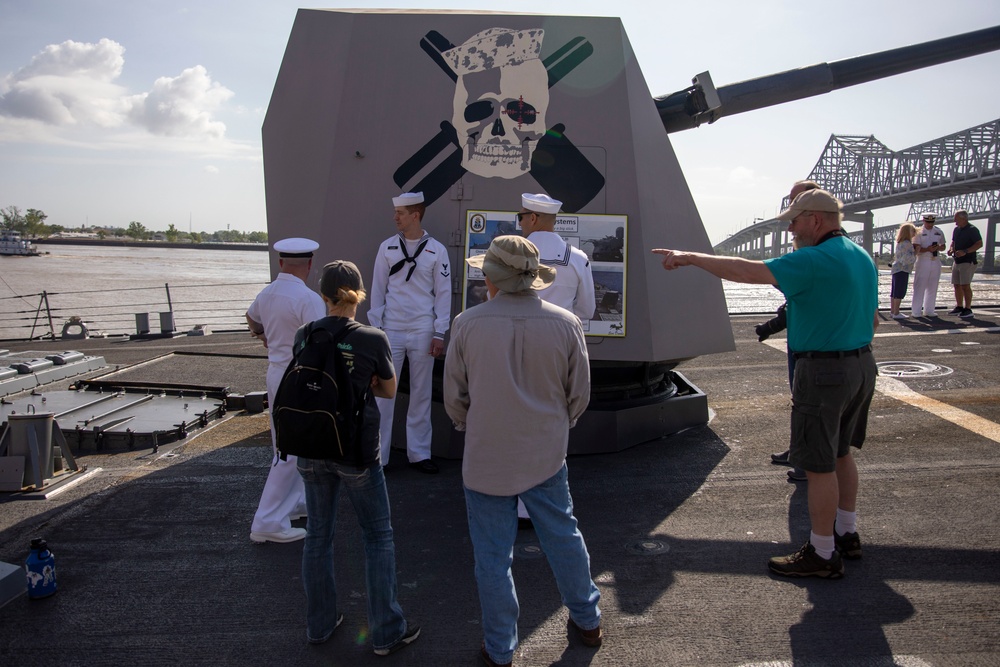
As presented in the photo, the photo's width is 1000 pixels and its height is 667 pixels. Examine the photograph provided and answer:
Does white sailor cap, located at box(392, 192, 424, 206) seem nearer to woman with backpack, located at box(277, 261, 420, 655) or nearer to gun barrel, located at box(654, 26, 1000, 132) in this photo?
woman with backpack, located at box(277, 261, 420, 655)

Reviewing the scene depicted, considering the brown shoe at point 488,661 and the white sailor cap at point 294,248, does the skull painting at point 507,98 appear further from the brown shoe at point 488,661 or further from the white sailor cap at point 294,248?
the brown shoe at point 488,661

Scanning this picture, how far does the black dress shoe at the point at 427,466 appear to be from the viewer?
4.93 meters

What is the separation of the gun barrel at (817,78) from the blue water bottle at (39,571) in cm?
488

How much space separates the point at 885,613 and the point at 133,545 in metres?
3.53

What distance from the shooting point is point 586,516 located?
13.5 ft

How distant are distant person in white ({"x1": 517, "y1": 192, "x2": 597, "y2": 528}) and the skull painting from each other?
1174 millimetres

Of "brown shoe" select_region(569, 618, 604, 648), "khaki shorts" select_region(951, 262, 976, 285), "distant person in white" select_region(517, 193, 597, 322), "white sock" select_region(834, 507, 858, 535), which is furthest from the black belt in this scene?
"khaki shorts" select_region(951, 262, 976, 285)

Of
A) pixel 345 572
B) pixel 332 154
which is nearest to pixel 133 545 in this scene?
pixel 345 572

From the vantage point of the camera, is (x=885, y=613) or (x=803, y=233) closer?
(x=885, y=613)

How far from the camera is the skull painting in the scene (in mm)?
5055

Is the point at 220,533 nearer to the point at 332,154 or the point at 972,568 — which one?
the point at 332,154

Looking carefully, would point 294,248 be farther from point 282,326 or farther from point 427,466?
point 427,466

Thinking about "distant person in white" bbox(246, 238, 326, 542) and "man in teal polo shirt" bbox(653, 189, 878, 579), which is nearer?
"man in teal polo shirt" bbox(653, 189, 878, 579)

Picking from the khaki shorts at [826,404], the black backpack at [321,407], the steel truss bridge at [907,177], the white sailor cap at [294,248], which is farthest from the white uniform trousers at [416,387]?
the steel truss bridge at [907,177]
